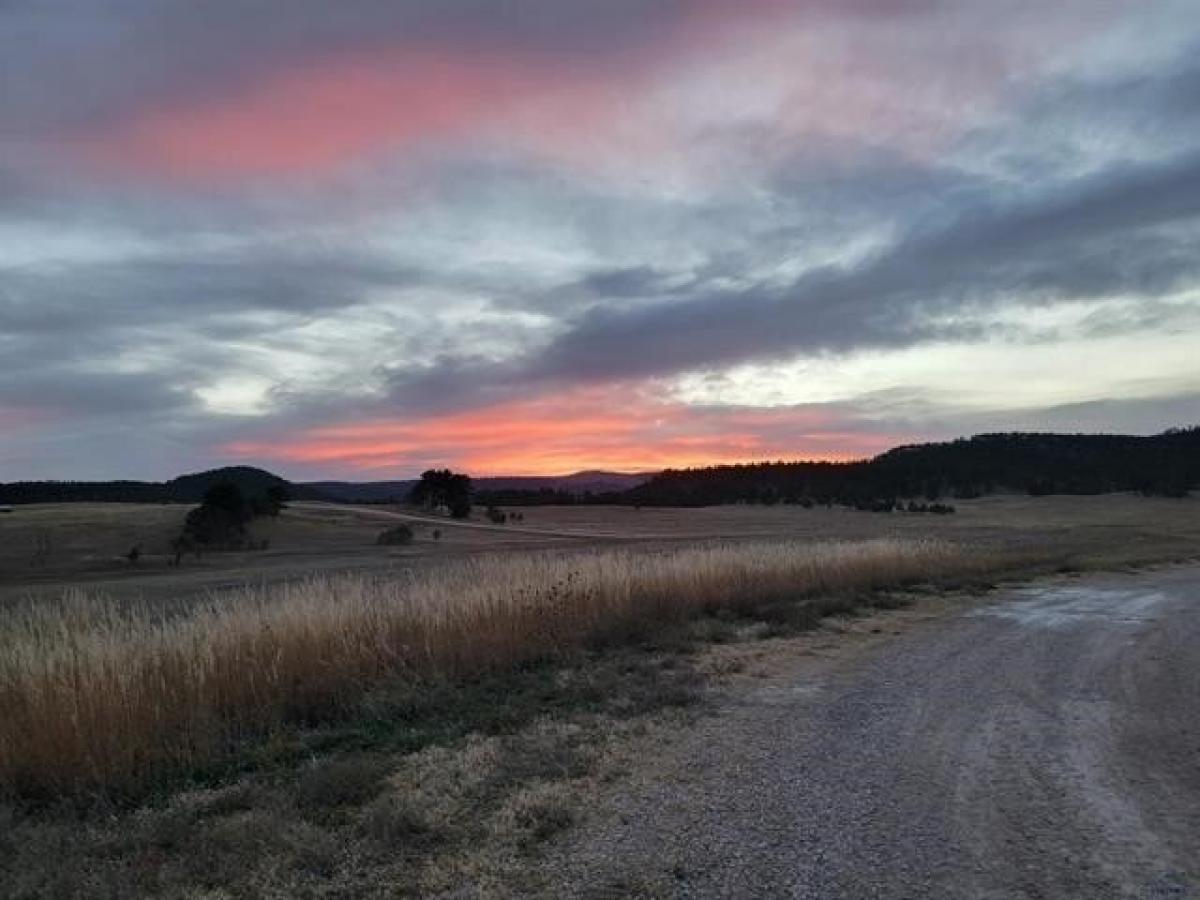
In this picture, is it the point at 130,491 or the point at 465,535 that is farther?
the point at 130,491

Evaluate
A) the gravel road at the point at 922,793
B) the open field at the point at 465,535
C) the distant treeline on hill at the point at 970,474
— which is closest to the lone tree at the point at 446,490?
the open field at the point at 465,535

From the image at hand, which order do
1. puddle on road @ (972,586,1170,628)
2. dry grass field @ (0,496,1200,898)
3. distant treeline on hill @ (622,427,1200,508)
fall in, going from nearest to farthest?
dry grass field @ (0,496,1200,898) → puddle on road @ (972,586,1170,628) → distant treeline on hill @ (622,427,1200,508)

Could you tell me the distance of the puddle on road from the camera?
14.6 metres

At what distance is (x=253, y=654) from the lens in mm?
9234

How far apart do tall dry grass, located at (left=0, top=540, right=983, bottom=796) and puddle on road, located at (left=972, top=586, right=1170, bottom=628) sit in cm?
427

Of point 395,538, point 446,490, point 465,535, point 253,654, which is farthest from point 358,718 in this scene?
point 446,490

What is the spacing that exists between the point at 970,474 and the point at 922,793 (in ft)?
321

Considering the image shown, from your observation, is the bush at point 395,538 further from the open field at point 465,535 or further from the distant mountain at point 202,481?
the distant mountain at point 202,481

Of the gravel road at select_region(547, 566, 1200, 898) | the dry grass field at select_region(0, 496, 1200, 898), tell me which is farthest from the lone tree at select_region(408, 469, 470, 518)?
the gravel road at select_region(547, 566, 1200, 898)

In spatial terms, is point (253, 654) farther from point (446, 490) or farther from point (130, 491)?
point (130, 491)

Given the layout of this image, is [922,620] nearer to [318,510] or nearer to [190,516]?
[190,516]

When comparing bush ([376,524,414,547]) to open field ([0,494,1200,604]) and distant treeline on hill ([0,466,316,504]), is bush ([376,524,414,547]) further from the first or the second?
distant treeline on hill ([0,466,316,504])

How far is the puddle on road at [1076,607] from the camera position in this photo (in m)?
14.6

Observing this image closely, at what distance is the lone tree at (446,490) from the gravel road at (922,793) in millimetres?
56467
